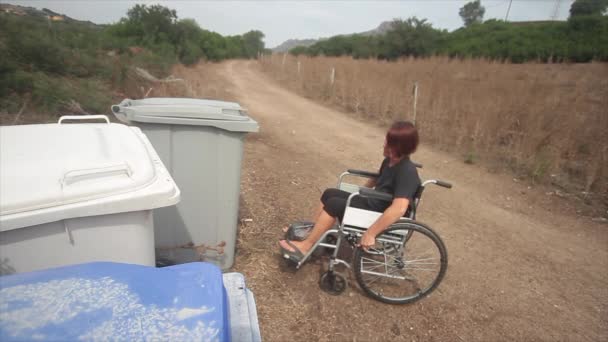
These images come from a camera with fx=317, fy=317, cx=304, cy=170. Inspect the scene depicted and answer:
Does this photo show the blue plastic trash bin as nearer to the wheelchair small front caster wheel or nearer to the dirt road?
the dirt road

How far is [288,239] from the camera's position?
8.91 feet

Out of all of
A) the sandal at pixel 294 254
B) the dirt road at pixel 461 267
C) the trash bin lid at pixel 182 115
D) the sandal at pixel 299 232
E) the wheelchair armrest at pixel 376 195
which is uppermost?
the trash bin lid at pixel 182 115

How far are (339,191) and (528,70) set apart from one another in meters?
10.3

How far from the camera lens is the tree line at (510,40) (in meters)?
18.3

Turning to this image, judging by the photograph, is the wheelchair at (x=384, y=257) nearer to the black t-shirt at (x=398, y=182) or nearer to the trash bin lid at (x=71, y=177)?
the black t-shirt at (x=398, y=182)

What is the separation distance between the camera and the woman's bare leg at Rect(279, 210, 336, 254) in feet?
8.06

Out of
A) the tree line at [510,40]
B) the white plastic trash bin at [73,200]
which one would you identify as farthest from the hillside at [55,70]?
the tree line at [510,40]

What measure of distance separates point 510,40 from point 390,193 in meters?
25.8

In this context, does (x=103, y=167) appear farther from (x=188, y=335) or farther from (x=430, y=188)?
(x=430, y=188)

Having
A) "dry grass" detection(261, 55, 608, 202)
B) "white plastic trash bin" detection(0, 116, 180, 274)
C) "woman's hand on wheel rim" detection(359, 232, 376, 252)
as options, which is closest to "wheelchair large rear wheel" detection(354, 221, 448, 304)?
"woman's hand on wheel rim" detection(359, 232, 376, 252)

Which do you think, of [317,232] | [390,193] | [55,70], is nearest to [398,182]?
[390,193]

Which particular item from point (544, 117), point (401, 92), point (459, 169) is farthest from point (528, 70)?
point (459, 169)

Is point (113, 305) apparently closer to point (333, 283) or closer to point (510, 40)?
point (333, 283)

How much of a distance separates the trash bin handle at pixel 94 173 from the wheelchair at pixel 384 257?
1.37 metres
